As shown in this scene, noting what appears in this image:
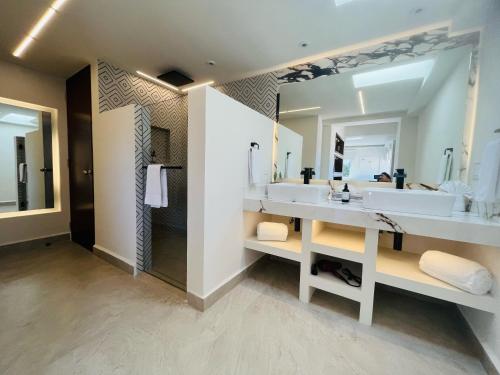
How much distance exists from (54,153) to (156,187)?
2276 millimetres

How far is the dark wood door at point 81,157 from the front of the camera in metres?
2.62

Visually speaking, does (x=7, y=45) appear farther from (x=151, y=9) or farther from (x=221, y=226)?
(x=221, y=226)

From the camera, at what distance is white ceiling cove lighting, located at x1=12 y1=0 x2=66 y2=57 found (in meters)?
1.65

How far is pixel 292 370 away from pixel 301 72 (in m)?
2.67

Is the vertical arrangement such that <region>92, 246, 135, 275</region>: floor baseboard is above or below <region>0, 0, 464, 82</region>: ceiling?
below

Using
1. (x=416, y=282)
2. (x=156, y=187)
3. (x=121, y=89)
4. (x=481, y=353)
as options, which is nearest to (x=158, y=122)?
(x=156, y=187)

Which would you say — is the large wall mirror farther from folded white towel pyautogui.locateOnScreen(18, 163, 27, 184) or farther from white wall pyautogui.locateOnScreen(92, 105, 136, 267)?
folded white towel pyautogui.locateOnScreen(18, 163, 27, 184)

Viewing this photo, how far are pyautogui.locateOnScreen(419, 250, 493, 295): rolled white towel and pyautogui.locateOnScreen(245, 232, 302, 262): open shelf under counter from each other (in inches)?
36.0

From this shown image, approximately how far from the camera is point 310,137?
7.79 ft

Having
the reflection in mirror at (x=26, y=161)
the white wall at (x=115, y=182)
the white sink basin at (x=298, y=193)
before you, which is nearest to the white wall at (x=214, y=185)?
the white sink basin at (x=298, y=193)

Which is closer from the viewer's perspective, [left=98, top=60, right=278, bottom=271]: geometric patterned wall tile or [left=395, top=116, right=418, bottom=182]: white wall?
[left=395, top=116, right=418, bottom=182]: white wall

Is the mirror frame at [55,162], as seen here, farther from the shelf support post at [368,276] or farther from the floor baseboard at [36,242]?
the shelf support post at [368,276]

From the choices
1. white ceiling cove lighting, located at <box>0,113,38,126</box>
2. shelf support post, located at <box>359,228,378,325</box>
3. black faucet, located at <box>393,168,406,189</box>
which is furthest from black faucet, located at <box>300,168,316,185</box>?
white ceiling cove lighting, located at <box>0,113,38,126</box>

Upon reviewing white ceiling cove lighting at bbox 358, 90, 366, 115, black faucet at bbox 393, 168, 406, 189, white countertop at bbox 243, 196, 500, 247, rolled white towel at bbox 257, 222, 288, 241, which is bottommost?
rolled white towel at bbox 257, 222, 288, 241
